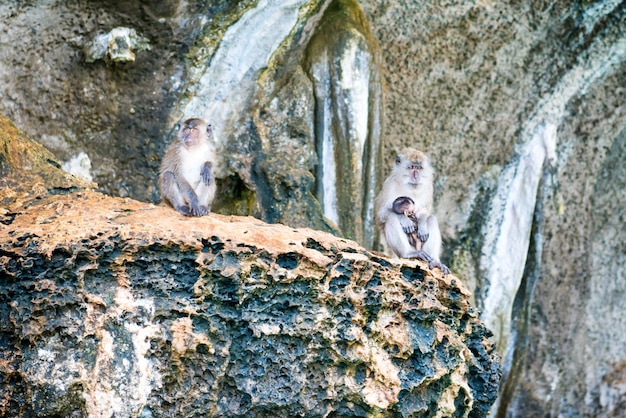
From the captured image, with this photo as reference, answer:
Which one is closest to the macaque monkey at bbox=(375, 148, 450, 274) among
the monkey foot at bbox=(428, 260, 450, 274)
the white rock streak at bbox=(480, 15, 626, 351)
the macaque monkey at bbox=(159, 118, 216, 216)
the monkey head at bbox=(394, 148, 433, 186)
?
the monkey head at bbox=(394, 148, 433, 186)

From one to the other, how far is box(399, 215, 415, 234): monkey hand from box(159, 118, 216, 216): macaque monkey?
1264mm

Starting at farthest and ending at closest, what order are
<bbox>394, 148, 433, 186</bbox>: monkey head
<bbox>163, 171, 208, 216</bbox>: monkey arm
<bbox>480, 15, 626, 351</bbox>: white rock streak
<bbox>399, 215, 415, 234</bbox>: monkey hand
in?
<bbox>480, 15, 626, 351</bbox>: white rock streak < <bbox>394, 148, 433, 186</bbox>: monkey head < <bbox>399, 215, 415, 234</bbox>: monkey hand < <bbox>163, 171, 208, 216</bbox>: monkey arm

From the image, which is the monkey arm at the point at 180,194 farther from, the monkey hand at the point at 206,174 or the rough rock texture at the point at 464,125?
the rough rock texture at the point at 464,125

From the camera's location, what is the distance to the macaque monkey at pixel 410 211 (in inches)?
267

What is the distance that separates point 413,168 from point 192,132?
5.29 ft

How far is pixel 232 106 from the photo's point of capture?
7410 millimetres

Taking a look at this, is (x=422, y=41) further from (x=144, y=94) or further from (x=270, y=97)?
(x=144, y=94)

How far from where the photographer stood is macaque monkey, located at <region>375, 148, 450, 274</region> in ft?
22.2

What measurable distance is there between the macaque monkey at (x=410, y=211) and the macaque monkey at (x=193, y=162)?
1220 millimetres

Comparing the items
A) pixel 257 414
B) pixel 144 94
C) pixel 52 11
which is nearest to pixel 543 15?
pixel 144 94

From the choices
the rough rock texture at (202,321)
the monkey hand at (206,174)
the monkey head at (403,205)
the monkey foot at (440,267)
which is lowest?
the rough rock texture at (202,321)

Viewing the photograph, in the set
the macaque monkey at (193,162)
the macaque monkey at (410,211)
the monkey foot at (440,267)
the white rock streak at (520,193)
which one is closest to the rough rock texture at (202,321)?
the monkey foot at (440,267)

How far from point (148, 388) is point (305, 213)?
281 centimetres

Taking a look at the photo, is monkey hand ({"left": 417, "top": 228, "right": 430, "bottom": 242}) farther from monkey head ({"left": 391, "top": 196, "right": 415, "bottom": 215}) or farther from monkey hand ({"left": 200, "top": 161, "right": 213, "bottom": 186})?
monkey hand ({"left": 200, "top": 161, "right": 213, "bottom": 186})
